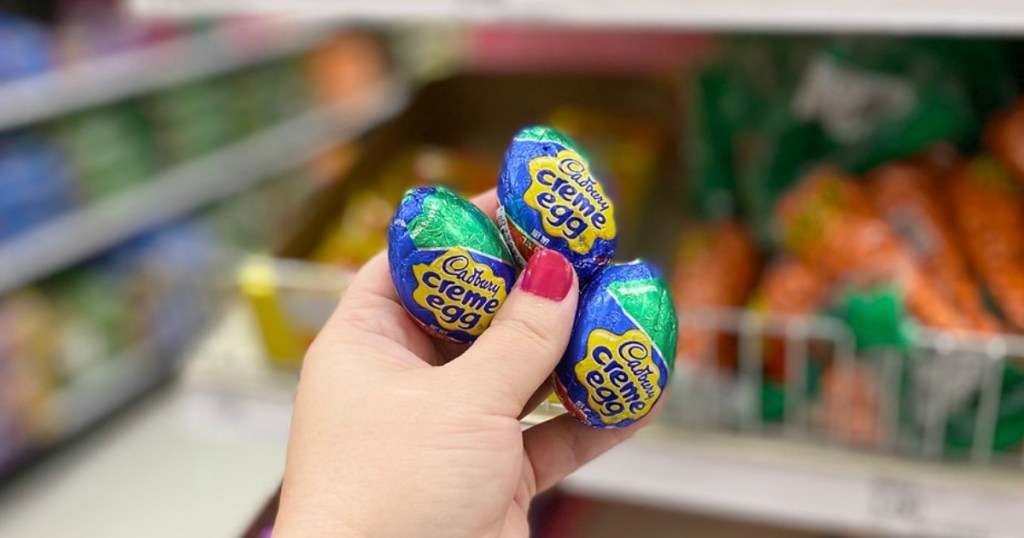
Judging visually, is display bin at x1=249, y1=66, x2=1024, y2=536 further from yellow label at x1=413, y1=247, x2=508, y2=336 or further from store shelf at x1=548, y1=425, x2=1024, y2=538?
yellow label at x1=413, y1=247, x2=508, y2=336

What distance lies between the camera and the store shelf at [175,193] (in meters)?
1.89

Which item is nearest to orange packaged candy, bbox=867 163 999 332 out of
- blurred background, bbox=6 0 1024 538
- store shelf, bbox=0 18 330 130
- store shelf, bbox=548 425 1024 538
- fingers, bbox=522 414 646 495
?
blurred background, bbox=6 0 1024 538

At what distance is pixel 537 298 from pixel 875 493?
1.68 ft

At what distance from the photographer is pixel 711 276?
944 millimetres

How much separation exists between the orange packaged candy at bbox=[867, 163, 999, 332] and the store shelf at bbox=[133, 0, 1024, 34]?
0.65 feet

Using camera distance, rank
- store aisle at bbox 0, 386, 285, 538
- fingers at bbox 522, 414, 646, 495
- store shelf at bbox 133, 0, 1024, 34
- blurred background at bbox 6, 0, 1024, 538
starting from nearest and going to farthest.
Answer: fingers at bbox 522, 414, 646, 495, store shelf at bbox 133, 0, 1024, 34, blurred background at bbox 6, 0, 1024, 538, store aisle at bbox 0, 386, 285, 538

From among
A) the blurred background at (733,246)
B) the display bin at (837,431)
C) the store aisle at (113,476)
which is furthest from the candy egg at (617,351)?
the store aisle at (113,476)

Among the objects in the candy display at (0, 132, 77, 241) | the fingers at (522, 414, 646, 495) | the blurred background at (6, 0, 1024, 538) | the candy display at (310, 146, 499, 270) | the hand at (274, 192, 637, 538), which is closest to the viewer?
the hand at (274, 192, 637, 538)

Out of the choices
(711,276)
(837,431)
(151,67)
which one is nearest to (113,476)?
(151,67)

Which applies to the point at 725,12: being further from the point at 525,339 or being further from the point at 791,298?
the point at 525,339

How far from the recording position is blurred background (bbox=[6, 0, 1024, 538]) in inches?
30.0

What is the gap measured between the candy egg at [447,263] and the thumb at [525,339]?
0.06ft

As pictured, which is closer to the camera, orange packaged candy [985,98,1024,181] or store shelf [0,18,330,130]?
orange packaged candy [985,98,1024,181]

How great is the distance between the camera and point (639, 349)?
487 mm
